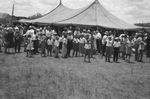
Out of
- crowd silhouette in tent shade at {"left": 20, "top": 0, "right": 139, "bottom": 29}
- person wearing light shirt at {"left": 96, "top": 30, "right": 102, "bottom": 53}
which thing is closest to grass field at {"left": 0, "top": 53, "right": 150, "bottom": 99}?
person wearing light shirt at {"left": 96, "top": 30, "right": 102, "bottom": 53}

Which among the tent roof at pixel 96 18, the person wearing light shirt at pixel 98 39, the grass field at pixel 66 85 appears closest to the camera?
the grass field at pixel 66 85

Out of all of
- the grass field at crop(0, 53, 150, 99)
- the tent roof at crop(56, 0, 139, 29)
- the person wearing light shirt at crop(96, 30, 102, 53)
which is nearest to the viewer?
the grass field at crop(0, 53, 150, 99)

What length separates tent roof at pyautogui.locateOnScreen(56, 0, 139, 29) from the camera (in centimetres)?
1620

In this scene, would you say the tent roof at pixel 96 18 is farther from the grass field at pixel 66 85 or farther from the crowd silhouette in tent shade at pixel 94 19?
the grass field at pixel 66 85

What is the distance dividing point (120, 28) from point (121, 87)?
10577 millimetres

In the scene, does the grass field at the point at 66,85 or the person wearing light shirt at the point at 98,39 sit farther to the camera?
the person wearing light shirt at the point at 98,39

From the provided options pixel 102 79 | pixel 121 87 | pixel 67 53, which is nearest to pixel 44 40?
pixel 67 53

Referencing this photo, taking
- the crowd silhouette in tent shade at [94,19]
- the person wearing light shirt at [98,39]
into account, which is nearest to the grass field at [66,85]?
the person wearing light shirt at [98,39]

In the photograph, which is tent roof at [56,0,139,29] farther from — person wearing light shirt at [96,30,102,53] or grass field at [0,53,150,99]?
grass field at [0,53,150,99]

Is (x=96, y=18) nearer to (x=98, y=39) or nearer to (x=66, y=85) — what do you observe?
(x=98, y=39)

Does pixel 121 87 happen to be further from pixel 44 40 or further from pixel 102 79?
pixel 44 40

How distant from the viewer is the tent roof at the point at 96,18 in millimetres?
16203

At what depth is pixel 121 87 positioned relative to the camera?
6324 mm

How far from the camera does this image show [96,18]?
17047 millimetres
